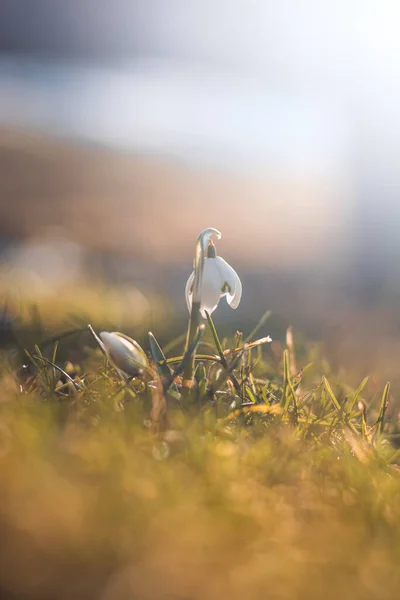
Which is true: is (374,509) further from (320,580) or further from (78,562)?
(78,562)

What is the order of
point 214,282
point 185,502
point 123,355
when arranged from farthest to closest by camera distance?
point 214,282, point 123,355, point 185,502

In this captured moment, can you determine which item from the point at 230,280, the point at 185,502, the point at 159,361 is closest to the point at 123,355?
the point at 159,361

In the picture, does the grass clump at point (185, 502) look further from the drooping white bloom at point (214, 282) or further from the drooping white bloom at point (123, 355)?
the drooping white bloom at point (214, 282)

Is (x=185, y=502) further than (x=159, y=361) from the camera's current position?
No

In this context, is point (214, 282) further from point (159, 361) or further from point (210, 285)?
point (159, 361)

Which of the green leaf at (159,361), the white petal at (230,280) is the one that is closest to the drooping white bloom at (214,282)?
the white petal at (230,280)

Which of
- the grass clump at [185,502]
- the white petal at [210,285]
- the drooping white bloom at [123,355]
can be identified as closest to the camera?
the grass clump at [185,502]

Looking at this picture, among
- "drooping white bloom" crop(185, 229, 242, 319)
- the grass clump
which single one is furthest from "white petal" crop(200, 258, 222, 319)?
the grass clump
